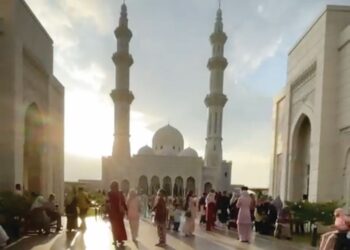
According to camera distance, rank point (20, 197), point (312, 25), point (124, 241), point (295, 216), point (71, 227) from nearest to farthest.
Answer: point (124, 241) → point (20, 197) → point (71, 227) → point (295, 216) → point (312, 25)

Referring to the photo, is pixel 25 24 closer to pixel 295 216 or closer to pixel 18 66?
pixel 18 66

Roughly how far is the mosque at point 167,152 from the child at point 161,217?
34.0m

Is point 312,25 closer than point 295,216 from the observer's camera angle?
No

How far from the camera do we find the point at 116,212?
10195 mm

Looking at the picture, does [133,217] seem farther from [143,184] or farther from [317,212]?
[143,184]

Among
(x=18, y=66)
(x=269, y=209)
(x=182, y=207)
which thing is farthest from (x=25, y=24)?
(x=269, y=209)

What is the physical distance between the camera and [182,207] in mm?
14938

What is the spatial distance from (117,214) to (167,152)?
153 feet

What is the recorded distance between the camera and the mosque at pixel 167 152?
45.2 meters

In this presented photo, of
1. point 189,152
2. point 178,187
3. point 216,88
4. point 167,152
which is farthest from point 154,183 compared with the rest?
point 216,88

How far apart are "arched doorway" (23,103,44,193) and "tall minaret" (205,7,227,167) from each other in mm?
29215

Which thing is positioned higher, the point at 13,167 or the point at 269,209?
the point at 13,167

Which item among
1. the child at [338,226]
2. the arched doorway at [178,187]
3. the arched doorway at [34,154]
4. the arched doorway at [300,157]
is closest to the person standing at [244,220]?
the child at [338,226]

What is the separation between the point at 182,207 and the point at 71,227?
323 centimetres
